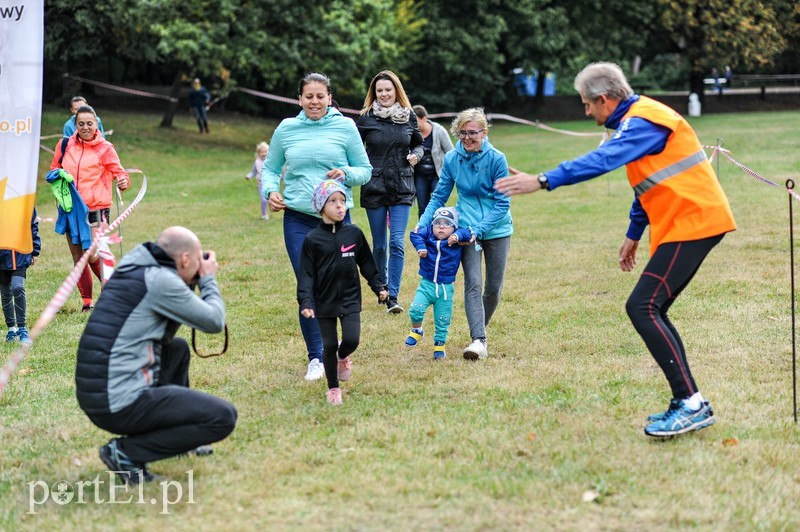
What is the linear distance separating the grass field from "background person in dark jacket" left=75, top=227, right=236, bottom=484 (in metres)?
0.26

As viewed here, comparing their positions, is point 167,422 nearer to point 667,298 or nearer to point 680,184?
point 667,298

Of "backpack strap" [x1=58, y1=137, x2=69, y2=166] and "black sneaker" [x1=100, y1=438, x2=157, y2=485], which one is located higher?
"backpack strap" [x1=58, y1=137, x2=69, y2=166]

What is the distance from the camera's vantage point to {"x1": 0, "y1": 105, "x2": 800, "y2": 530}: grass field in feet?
15.1

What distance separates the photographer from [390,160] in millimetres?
9195

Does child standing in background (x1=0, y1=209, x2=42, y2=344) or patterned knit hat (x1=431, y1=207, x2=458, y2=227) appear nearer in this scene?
patterned knit hat (x1=431, y1=207, x2=458, y2=227)

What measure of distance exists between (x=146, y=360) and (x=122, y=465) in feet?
1.87

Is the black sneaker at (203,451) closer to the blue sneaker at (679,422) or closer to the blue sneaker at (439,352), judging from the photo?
the blue sneaker at (679,422)

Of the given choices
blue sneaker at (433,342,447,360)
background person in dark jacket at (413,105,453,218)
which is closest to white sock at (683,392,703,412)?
blue sneaker at (433,342,447,360)

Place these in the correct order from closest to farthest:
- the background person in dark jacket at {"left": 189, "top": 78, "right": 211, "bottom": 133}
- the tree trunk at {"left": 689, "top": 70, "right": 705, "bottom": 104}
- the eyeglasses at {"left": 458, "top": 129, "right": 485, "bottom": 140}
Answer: the eyeglasses at {"left": 458, "top": 129, "right": 485, "bottom": 140} < the background person in dark jacket at {"left": 189, "top": 78, "right": 211, "bottom": 133} < the tree trunk at {"left": 689, "top": 70, "right": 705, "bottom": 104}

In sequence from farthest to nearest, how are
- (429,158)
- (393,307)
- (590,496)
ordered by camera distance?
1. (429,158)
2. (393,307)
3. (590,496)

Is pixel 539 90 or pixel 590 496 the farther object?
pixel 539 90

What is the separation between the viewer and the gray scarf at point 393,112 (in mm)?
9062

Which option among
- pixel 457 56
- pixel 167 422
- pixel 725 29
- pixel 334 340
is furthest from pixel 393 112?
pixel 725 29

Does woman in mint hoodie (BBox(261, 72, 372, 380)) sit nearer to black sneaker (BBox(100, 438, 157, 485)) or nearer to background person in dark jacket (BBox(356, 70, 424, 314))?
background person in dark jacket (BBox(356, 70, 424, 314))
